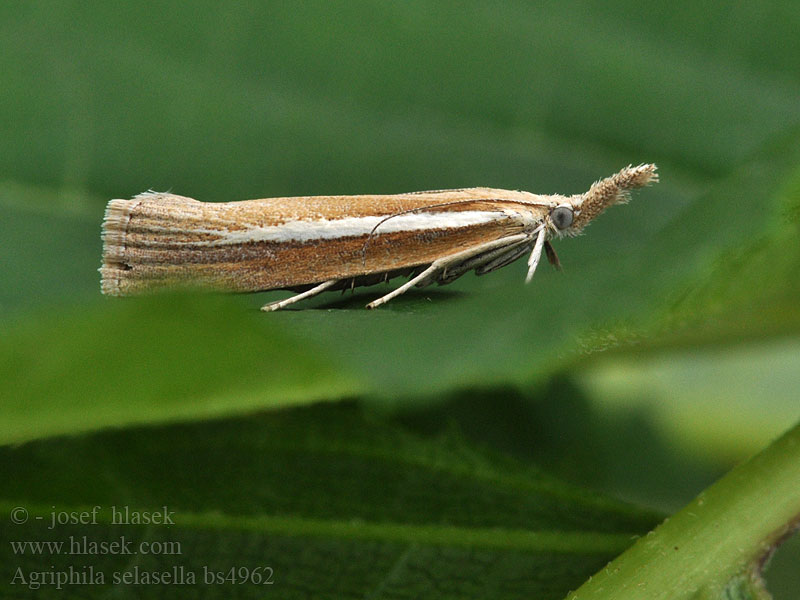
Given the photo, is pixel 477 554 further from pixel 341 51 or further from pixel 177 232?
pixel 341 51

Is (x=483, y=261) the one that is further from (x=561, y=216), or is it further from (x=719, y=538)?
(x=719, y=538)

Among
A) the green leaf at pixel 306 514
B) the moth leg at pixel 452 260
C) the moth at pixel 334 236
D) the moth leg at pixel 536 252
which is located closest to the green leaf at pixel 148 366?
the green leaf at pixel 306 514

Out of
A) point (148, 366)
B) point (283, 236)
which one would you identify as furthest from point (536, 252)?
point (148, 366)

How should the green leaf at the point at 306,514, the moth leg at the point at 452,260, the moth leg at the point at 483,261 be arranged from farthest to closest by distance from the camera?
1. the moth leg at the point at 483,261
2. the moth leg at the point at 452,260
3. the green leaf at the point at 306,514

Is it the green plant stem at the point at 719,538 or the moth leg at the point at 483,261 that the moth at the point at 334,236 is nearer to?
the moth leg at the point at 483,261

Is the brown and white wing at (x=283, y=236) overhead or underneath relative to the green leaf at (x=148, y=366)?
overhead

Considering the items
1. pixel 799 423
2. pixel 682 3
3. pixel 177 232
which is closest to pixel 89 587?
pixel 177 232
